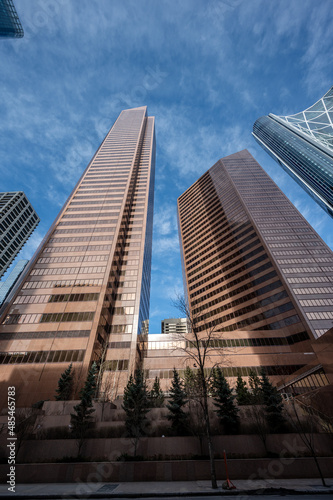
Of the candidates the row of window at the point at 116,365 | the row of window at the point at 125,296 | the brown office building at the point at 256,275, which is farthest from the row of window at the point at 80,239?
the brown office building at the point at 256,275

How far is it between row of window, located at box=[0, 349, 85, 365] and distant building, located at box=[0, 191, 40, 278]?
84.9 metres

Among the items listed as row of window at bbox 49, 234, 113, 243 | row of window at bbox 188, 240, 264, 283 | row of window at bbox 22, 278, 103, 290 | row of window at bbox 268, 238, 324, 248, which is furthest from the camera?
row of window at bbox 188, 240, 264, 283

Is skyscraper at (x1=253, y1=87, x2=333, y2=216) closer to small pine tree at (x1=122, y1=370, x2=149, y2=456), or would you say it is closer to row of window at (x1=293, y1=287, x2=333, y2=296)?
row of window at (x1=293, y1=287, x2=333, y2=296)

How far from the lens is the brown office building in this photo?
143ft

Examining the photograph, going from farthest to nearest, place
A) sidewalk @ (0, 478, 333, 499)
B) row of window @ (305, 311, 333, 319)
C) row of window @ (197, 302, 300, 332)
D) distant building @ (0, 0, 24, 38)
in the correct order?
1. row of window @ (197, 302, 300, 332)
2. row of window @ (305, 311, 333, 319)
3. distant building @ (0, 0, 24, 38)
4. sidewalk @ (0, 478, 333, 499)

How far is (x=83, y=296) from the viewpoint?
44.0 metres

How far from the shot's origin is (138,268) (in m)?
55.7

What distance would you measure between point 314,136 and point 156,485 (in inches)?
5051

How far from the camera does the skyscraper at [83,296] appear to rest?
35219 millimetres

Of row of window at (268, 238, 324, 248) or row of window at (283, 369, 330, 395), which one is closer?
row of window at (283, 369, 330, 395)

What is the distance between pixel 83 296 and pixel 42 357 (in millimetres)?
12519

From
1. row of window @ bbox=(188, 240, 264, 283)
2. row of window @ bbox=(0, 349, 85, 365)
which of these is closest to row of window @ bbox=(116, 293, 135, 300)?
Answer: row of window @ bbox=(0, 349, 85, 365)

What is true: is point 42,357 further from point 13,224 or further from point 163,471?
point 13,224

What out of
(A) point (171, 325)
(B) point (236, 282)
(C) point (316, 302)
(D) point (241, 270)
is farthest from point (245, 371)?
(A) point (171, 325)
